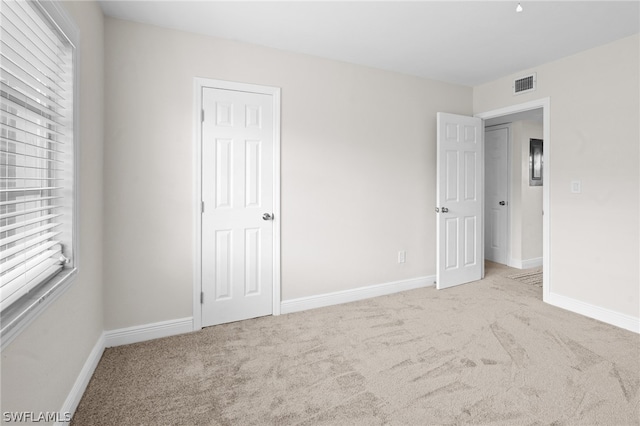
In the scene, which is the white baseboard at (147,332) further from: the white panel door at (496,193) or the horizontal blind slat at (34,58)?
the white panel door at (496,193)

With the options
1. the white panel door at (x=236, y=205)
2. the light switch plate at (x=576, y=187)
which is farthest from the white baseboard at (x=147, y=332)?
the light switch plate at (x=576, y=187)

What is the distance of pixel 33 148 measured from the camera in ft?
5.15

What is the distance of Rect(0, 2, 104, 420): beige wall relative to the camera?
4.14 ft

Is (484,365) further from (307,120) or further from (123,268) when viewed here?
(123,268)

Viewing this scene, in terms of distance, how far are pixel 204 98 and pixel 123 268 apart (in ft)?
4.80

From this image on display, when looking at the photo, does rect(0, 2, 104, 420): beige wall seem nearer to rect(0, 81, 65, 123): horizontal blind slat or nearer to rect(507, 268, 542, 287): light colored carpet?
rect(0, 81, 65, 123): horizontal blind slat

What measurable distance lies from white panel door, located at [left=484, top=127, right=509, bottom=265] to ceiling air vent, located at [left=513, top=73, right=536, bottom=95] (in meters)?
1.53

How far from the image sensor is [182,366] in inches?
88.4

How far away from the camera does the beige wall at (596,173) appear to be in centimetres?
284

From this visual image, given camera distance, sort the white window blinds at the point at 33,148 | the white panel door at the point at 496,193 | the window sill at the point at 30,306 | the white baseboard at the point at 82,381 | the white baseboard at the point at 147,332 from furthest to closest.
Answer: the white panel door at the point at 496,193 → the white baseboard at the point at 147,332 → the white baseboard at the point at 82,381 → the white window blinds at the point at 33,148 → the window sill at the point at 30,306

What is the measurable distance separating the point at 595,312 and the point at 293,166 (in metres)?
3.02

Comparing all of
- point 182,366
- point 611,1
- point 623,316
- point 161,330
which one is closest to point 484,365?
point 623,316

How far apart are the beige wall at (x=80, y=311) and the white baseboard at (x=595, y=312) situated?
3949 millimetres

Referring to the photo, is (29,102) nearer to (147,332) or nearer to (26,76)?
(26,76)
